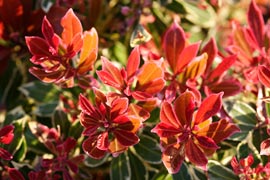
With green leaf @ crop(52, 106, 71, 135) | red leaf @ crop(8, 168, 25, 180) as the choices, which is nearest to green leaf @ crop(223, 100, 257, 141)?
green leaf @ crop(52, 106, 71, 135)

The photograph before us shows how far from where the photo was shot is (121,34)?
1.52 meters

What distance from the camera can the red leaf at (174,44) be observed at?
47.4 inches

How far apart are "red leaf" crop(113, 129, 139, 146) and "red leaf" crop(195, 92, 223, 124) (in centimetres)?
14

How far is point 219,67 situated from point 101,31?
46 cm

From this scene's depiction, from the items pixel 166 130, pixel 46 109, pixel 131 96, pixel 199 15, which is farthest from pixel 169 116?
pixel 199 15

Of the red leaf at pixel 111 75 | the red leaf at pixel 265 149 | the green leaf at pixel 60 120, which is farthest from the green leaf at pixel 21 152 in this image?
the red leaf at pixel 265 149

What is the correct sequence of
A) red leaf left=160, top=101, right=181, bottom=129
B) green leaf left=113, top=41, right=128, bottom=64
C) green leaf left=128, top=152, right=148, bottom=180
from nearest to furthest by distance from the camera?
1. red leaf left=160, top=101, right=181, bottom=129
2. green leaf left=128, top=152, right=148, bottom=180
3. green leaf left=113, top=41, right=128, bottom=64

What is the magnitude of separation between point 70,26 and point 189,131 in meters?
0.35

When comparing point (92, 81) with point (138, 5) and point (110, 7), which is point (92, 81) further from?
point (110, 7)

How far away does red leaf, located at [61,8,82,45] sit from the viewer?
106cm

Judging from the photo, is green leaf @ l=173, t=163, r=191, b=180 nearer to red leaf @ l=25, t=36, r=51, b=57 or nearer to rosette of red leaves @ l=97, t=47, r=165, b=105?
rosette of red leaves @ l=97, t=47, r=165, b=105

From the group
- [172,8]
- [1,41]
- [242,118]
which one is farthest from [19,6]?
[242,118]

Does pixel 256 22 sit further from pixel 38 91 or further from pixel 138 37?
pixel 38 91

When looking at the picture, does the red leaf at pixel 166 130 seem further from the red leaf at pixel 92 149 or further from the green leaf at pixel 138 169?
the green leaf at pixel 138 169
